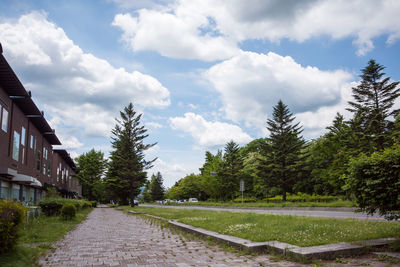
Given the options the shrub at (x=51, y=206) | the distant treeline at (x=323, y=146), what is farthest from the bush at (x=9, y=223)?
the distant treeline at (x=323, y=146)

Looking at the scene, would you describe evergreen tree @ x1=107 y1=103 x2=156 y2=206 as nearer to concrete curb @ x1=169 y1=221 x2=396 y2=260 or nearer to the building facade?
the building facade

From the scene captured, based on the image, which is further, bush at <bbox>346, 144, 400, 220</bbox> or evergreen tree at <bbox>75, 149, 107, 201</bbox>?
evergreen tree at <bbox>75, 149, 107, 201</bbox>

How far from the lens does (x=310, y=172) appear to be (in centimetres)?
5206

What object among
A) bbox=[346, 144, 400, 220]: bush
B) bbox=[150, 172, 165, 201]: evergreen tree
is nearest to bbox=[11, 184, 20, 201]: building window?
bbox=[346, 144, 400, 220]: bush

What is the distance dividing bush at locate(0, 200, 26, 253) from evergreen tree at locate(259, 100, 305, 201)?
1486 inches

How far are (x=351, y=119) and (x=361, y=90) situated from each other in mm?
4128

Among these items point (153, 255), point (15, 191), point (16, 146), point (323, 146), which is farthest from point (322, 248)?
point (323, 146)

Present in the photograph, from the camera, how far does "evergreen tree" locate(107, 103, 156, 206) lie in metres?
47.0

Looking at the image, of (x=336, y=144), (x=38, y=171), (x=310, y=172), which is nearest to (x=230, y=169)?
(x=310, y=172)

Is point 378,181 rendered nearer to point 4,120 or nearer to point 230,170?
point 4,120

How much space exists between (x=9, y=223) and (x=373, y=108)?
41.0 m

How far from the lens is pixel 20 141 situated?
25.8 meters

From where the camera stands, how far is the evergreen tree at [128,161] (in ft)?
154

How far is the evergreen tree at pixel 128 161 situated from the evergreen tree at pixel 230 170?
530 inches
